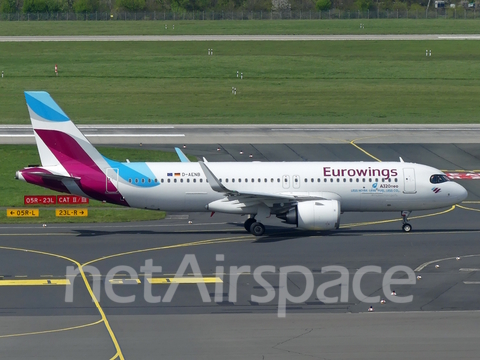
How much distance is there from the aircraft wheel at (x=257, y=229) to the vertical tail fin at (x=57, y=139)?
860 centimetres

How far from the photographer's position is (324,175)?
41500mm

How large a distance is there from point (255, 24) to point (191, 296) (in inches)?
4975

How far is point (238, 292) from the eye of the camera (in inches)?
1199

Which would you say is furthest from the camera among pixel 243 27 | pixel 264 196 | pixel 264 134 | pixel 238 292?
pixel 243 27

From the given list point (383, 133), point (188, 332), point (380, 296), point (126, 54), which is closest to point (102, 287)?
point (188, 332)

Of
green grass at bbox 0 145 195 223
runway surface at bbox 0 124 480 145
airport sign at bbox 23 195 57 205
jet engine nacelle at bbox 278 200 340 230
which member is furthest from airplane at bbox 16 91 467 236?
runway surface at bbox 0 124 480 145

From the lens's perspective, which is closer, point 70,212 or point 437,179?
point 437,179

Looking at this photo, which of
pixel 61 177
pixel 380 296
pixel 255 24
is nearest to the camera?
pixel 380 296

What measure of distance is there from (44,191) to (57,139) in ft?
36.3

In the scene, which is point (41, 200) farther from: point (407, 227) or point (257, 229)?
point (407, 227)

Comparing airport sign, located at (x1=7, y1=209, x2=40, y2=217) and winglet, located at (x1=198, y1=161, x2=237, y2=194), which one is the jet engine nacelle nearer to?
winglet, located at (x1=198, y1=161, x2=237, y2=194)

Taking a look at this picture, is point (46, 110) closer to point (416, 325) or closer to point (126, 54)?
point (416, 325)

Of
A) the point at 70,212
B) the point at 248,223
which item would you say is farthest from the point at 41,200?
the point at 248,223

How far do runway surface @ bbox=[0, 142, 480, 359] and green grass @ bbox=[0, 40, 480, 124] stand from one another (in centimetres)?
3893
